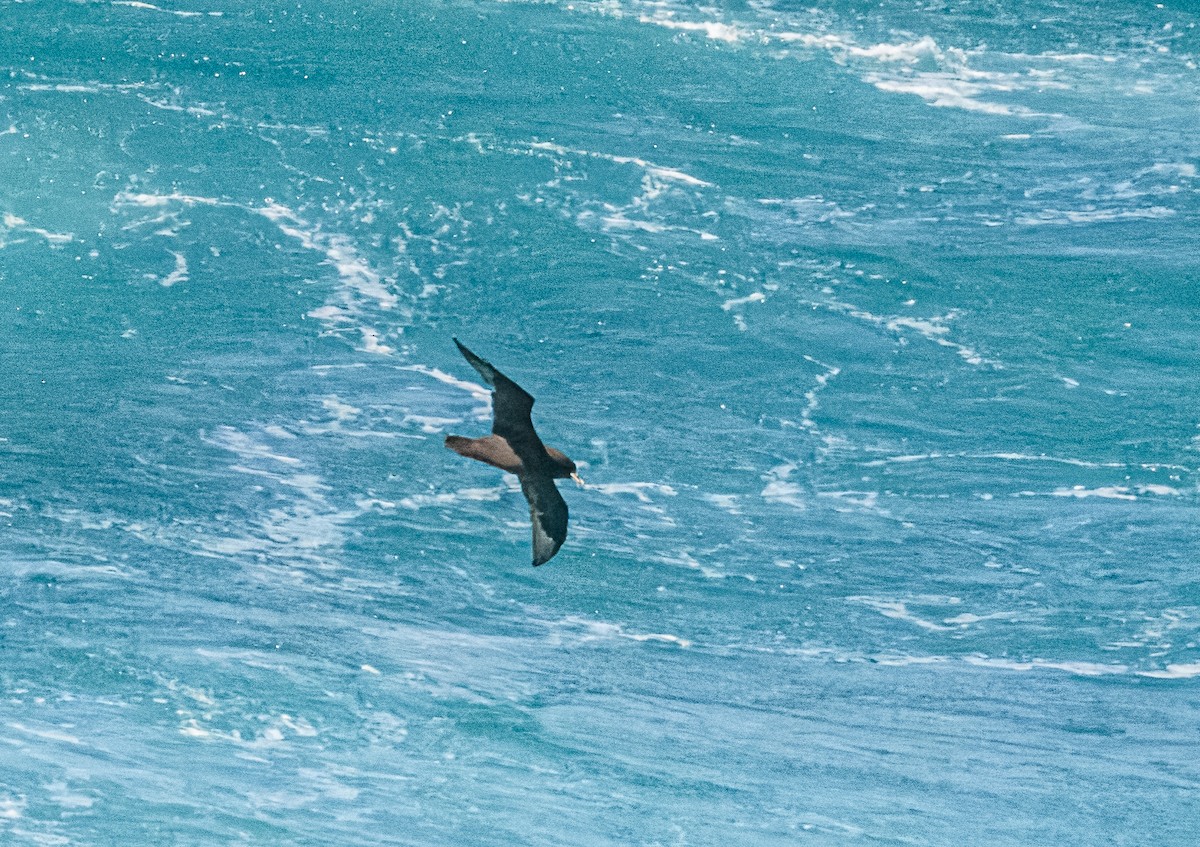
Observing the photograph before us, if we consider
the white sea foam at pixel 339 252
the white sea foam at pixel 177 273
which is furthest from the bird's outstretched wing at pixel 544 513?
the white sea foam at pixel 177 273

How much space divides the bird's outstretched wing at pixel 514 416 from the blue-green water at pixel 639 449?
0.44 meters

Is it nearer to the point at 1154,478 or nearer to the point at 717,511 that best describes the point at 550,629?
the point at 717,511

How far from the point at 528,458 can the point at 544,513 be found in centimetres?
27

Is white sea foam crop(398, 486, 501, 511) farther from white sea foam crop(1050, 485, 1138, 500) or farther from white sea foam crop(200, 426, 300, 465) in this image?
white sea foam crop(1050, 485, 1138, 500)

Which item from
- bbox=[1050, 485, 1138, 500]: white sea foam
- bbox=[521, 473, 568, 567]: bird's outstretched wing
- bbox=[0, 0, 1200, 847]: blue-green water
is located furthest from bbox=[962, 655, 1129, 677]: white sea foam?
bbox=[521, 473, 568, 567]: bird's outstretched wing

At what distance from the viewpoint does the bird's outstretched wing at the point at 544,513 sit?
5184 millimetres

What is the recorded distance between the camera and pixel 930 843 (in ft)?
17.9

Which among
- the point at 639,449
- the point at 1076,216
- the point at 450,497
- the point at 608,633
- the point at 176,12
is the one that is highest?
the point at 176,12

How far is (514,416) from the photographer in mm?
4961

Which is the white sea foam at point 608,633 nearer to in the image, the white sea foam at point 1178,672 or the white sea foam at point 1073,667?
the white sea foam at point 1073,667

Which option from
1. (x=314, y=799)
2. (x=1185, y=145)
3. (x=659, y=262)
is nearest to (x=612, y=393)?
(x=659, y=262)

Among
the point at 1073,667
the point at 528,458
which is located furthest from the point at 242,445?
the point at 1073,667

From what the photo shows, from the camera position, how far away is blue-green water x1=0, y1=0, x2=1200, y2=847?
5473 mm

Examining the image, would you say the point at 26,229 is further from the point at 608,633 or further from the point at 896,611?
the point at 896,611
